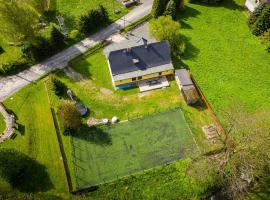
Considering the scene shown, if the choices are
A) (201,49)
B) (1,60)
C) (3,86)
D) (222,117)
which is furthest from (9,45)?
(222,117)

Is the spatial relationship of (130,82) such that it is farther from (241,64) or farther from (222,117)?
(241,64)

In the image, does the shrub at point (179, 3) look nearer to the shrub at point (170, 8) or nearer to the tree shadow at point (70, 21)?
the shrub at point (170, 8)

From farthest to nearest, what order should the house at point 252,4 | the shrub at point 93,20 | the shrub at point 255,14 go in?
the house at point 252,4 → the shrub at point 93,20 → the shrub at point 255,14

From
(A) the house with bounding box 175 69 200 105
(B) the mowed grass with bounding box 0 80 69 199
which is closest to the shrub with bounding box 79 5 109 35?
(B) the mowed grass with bounding box 0 80 69 199

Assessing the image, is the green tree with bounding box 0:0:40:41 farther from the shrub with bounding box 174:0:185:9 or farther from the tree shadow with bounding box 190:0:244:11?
the tree shadow with bounding box 190:0:244:11

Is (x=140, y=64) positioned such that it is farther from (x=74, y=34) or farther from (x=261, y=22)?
(x=261, y=22)

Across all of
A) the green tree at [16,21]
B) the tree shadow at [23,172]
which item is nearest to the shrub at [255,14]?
the green tree at [16,21]
